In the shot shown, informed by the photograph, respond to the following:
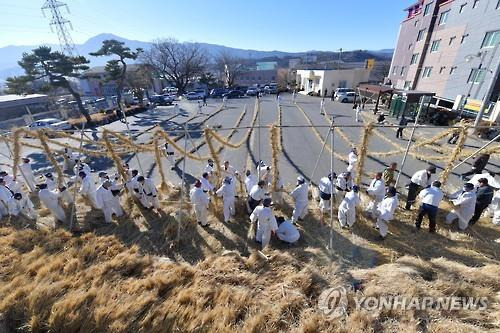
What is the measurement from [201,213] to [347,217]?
3.95m

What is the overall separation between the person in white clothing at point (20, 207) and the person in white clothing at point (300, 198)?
7.69 metres

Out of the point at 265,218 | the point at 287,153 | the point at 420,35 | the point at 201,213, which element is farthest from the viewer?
the point at 420,35

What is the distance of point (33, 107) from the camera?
87.9 ft

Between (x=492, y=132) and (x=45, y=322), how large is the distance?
2192cm

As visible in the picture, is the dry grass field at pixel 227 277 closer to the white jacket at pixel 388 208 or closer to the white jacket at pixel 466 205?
the white jacket at pixel 466 205

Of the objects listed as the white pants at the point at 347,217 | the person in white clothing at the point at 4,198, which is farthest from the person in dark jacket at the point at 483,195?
the person in white clothing at the point at 4,198

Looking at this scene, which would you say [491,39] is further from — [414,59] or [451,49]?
[414,59]

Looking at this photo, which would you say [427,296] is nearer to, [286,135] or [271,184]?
[271,184]

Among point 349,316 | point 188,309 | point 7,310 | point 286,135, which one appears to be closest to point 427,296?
point 349,316

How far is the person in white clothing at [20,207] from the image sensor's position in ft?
21.7

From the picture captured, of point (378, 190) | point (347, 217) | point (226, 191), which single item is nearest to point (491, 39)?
point (378, 190)

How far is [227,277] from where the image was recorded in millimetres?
4457

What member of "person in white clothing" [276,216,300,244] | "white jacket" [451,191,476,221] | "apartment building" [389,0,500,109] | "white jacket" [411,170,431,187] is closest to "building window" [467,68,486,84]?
"apartment building" [389,0,500,109]

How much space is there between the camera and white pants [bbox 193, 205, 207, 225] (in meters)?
6.41
